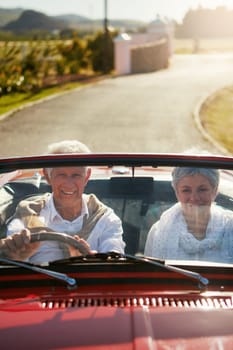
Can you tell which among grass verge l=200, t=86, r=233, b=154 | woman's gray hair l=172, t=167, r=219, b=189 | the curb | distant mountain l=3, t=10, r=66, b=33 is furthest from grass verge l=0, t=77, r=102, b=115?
distant mountain l=3, t=10, r=66, b=33

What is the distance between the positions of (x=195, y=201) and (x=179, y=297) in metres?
0.67

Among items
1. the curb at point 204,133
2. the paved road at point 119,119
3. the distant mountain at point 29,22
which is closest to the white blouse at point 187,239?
the paved road at point 119,119

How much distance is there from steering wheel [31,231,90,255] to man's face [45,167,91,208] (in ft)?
0.84

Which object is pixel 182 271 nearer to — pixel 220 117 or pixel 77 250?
pixel 77 250

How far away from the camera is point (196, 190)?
320 cm

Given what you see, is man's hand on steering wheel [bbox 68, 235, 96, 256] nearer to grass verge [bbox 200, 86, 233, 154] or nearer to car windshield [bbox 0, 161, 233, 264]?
car windshield [bbox 0, 161, 233, 264]

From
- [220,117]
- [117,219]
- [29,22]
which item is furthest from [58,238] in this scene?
[29,22]

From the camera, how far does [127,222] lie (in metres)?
3.33

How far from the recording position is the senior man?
3.13m

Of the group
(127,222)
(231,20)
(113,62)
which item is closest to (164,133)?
(127,222)

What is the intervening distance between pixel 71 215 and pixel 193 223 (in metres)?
0.58

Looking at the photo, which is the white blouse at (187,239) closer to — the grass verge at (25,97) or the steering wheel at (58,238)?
the steering wheel at (58,238)

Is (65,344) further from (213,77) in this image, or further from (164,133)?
(213,77)

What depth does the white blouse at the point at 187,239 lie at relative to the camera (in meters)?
3.02
